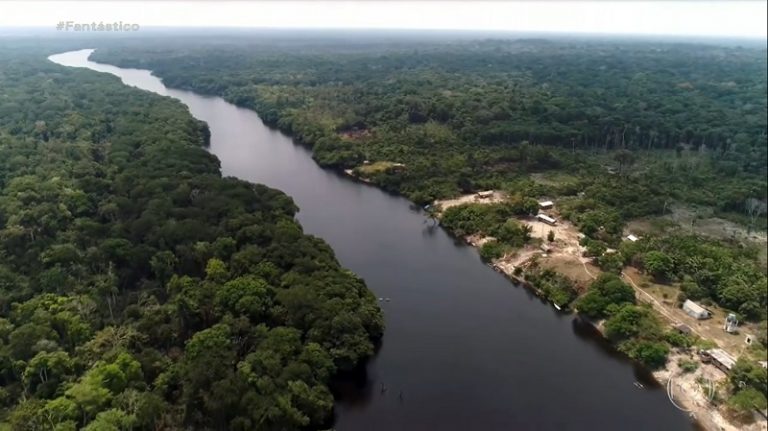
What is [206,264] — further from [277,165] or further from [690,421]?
[277,165]

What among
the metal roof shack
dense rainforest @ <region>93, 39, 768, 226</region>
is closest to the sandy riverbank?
the metal roof shack

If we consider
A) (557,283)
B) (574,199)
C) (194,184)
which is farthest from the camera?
(574,199)

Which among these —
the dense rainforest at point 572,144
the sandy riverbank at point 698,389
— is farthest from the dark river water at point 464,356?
the dense rainforest at point 572,144

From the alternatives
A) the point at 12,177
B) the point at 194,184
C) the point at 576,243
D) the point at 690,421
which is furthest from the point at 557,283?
the point at 12,177

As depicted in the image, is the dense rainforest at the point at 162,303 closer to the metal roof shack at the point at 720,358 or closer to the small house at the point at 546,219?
the metal roof shack at the point at 720,358

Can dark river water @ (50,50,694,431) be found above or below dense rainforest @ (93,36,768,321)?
below

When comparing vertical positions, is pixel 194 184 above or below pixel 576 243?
above

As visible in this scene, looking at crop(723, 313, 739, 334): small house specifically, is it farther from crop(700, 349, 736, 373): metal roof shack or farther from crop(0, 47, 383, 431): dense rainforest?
crop(0, 47, 383, 431): dense rainforest
